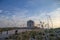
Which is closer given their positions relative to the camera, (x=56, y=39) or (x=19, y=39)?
(x=19, y=39)

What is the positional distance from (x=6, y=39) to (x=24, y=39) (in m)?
1.66

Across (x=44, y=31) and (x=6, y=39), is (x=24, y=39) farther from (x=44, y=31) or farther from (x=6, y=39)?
(x=44, y=31)

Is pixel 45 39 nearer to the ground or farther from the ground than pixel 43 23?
nearer to the ground

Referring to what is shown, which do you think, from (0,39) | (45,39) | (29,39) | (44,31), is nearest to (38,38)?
(45,39)

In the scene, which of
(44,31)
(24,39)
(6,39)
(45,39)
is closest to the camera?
(24,39)

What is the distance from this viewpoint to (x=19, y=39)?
22.1ft

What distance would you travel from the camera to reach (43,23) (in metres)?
6.98

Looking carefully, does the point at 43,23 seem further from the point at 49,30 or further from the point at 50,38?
the point at 49,30

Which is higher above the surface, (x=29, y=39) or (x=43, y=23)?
(x=43, y=23)

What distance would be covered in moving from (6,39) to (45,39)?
2246 mm

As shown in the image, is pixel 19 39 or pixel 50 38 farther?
pixel 50 38


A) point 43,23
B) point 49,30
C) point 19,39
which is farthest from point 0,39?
point 49,30

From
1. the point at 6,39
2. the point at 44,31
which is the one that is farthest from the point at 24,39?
the point at 44,31

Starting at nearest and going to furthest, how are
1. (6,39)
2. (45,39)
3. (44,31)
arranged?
(45,39) → (6,39) → (44,31)
